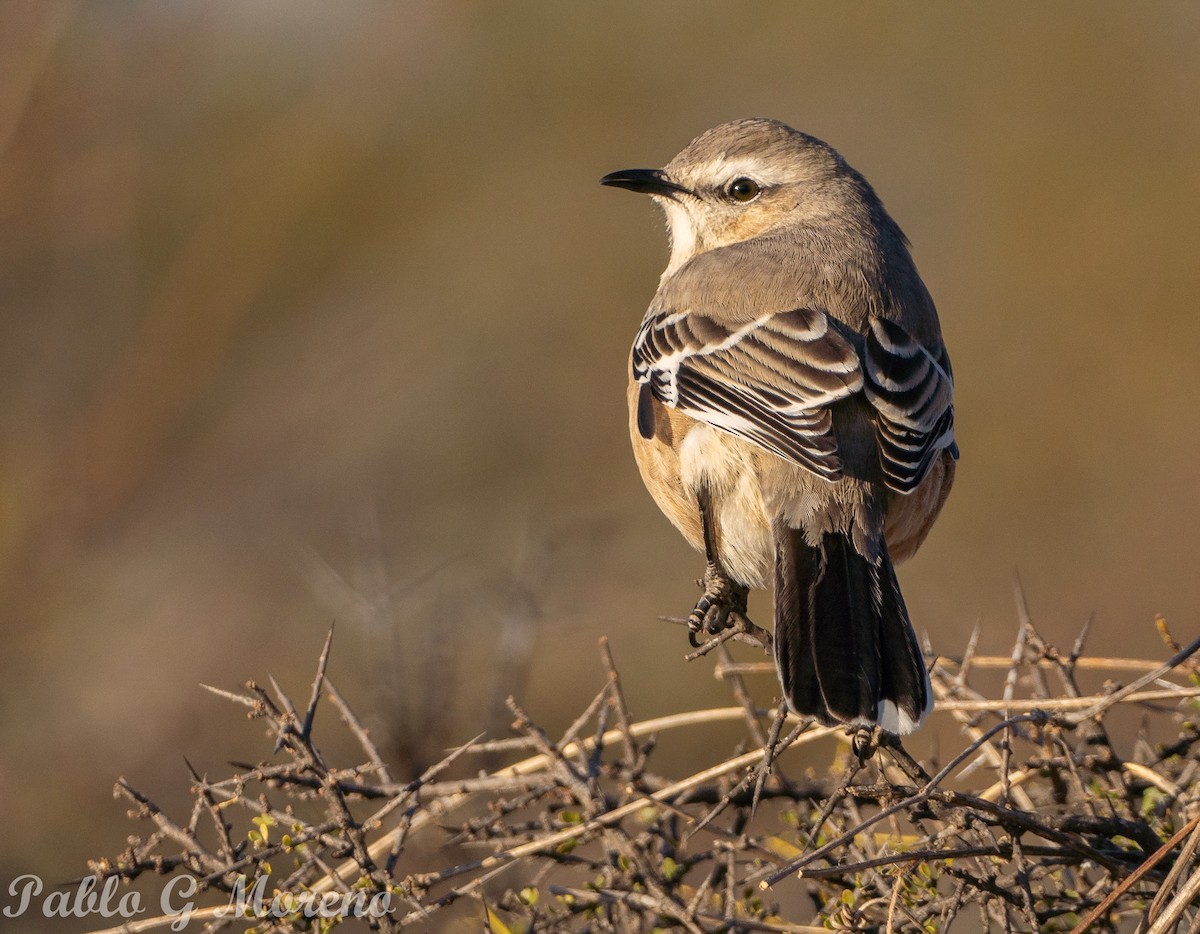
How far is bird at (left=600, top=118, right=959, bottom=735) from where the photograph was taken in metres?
3.49

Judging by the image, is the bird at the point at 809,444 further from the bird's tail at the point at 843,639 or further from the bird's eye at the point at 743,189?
the bird's eye at the point at 743,189

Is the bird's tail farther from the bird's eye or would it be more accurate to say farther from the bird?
the bird's eye

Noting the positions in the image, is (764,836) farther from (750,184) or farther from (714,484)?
(750,184)

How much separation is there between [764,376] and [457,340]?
8.29m

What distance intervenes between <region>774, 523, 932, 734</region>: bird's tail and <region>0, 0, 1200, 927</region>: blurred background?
110 cm

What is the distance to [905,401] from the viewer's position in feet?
13.5

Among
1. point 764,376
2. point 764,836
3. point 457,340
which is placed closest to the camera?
point 764,836

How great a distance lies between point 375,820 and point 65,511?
18.2ft

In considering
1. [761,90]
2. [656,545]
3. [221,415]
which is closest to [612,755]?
[656,545]

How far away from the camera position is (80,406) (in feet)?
29.0

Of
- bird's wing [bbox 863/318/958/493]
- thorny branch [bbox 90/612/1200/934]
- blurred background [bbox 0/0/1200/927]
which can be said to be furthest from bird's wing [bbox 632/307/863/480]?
blurred background [bbox 0/0/1200/927]

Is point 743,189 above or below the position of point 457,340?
above

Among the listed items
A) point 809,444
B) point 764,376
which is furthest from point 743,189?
point 809,444

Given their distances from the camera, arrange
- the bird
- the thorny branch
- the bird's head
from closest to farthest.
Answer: the thorny branch
the bird
the bird's head
